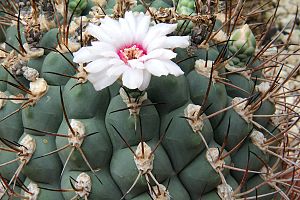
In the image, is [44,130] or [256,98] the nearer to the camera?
[44,130]

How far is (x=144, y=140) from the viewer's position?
110cm

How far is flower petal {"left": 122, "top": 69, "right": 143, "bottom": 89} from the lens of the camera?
38.2 inches

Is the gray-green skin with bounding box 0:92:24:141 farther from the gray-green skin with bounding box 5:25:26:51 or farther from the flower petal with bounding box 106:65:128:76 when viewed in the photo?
the flower petal with bounding box 106:65:128:76

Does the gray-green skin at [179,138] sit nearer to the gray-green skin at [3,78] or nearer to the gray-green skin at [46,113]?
the gray-green skin at [46,113]

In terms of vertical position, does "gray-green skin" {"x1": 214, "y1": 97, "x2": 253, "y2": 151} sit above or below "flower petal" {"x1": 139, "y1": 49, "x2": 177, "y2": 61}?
below

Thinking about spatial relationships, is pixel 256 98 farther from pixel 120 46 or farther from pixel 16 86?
pixel 16 86

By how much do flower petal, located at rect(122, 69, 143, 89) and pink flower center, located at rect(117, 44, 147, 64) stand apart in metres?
0.04

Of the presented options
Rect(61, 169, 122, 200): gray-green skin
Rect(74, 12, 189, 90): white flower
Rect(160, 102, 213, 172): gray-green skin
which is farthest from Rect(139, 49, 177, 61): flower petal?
Rect(61, 169, 122, 200): gray-green skin

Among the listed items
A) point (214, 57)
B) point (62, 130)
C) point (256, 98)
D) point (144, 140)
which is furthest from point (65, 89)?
point (256, 98)

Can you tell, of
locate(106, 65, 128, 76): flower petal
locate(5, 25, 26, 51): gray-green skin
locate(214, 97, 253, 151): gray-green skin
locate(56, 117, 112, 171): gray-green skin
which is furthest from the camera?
locate(5, 25, 26, 51): gray-green skin

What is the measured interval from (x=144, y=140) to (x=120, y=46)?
19 cm

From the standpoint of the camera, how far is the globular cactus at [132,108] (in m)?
1.06

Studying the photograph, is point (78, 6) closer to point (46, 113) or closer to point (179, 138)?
A: point (46, 113)

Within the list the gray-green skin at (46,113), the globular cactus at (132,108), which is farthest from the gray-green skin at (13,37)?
the gray-green skin at (46,113)
